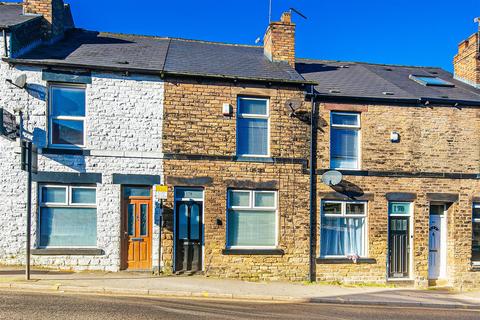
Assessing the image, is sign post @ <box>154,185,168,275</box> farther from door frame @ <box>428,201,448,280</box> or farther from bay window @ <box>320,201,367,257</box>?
door frame @ <box>428,201,448,280</box>

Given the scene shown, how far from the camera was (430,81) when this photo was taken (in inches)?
671

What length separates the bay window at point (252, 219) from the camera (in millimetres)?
13539

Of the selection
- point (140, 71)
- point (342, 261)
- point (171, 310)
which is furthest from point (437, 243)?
point (140, 71)

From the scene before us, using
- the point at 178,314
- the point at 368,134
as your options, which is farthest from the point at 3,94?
the point at 368,134

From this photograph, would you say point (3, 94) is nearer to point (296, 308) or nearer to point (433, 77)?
point (296, 308)

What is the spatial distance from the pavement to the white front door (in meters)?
2.08

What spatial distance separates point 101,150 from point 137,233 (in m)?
2.62

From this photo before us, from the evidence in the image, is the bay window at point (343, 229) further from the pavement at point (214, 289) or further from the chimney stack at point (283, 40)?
the chimney stack at point (283, 40)

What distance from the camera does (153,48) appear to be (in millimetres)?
15969

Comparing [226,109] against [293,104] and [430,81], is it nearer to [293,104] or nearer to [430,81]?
[293,104]

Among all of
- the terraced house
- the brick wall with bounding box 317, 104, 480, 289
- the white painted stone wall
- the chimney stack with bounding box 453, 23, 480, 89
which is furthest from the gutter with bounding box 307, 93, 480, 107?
the white painted stone wall

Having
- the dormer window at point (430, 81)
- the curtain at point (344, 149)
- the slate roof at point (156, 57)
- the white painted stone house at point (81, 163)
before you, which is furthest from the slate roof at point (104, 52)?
the dormer window at point (430, 81)

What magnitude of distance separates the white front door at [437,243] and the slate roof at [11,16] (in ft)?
47.1

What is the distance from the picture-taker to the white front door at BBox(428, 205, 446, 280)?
14859 millimetres
